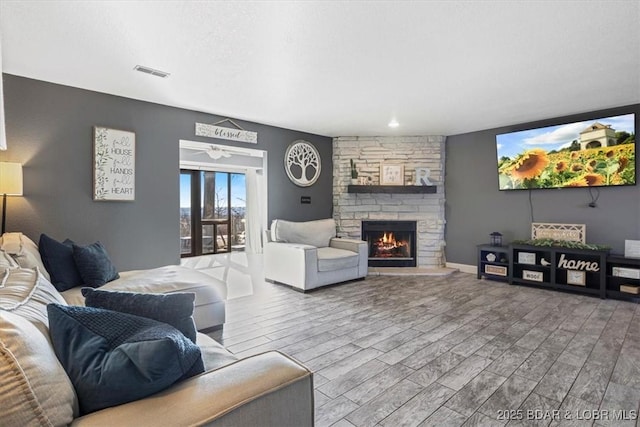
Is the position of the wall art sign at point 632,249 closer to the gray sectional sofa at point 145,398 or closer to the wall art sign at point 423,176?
the wall art sign at point 423,176

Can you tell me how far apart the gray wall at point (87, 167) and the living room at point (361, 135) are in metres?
0.01

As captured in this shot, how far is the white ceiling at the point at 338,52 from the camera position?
203cm

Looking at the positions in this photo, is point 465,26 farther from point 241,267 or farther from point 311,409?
point 241,267

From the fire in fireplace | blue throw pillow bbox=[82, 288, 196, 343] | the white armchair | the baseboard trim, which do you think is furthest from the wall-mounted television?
blue throw pillow bbox=[82, 288, 196, 343]

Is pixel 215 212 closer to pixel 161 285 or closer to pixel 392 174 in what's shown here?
pixel 392 174

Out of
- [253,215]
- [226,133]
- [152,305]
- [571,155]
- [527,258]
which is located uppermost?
[226,133]

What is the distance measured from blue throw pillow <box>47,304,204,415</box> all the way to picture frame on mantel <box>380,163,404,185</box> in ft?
16.5

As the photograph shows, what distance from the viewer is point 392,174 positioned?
18.7ft

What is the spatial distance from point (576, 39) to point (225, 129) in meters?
3.76

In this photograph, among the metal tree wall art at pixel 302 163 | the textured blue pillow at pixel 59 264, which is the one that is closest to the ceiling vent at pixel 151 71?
the textured blue pillow at pixel 59 264

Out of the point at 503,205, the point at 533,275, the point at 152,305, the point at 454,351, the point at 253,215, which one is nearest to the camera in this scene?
the point at 152,305

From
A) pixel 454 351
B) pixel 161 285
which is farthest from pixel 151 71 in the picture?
pixel 454 351

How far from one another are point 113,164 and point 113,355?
326cm

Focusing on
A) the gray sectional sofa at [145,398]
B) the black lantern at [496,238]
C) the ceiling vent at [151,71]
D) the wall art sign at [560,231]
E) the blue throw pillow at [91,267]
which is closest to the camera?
the gray sectional sofa at [145,398]
